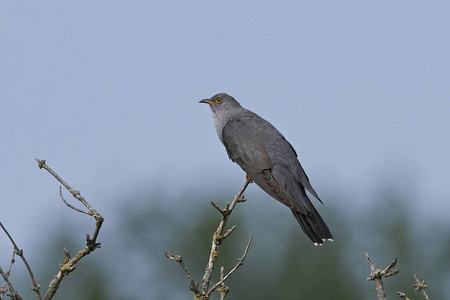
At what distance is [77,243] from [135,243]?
4.49 m

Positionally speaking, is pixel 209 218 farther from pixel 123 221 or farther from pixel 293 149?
pixel 293 149

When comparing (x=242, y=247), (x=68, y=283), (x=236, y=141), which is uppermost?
(x=242, y=247)

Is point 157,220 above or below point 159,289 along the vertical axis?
above

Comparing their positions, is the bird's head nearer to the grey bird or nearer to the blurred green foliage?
the grey bird

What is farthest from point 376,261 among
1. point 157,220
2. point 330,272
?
point 157,220

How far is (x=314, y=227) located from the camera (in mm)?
7500

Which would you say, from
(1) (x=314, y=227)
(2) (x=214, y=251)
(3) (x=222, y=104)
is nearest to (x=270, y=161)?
(1) (x=314, y=227)

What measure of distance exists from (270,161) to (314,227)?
108 centimetres

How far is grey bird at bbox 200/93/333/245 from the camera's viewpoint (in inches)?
303

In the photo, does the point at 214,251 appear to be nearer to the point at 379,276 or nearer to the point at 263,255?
the point at 379,276

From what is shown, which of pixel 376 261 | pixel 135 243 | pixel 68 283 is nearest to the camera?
pixel 68 283

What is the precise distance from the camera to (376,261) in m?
37.3

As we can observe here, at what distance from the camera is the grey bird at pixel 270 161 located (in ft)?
25.2

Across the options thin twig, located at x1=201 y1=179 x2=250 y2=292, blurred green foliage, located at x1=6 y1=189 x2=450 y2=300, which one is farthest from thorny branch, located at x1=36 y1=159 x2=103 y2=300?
blurred green foliage, located at x1=6 y1=189 x2=450 y2=300
